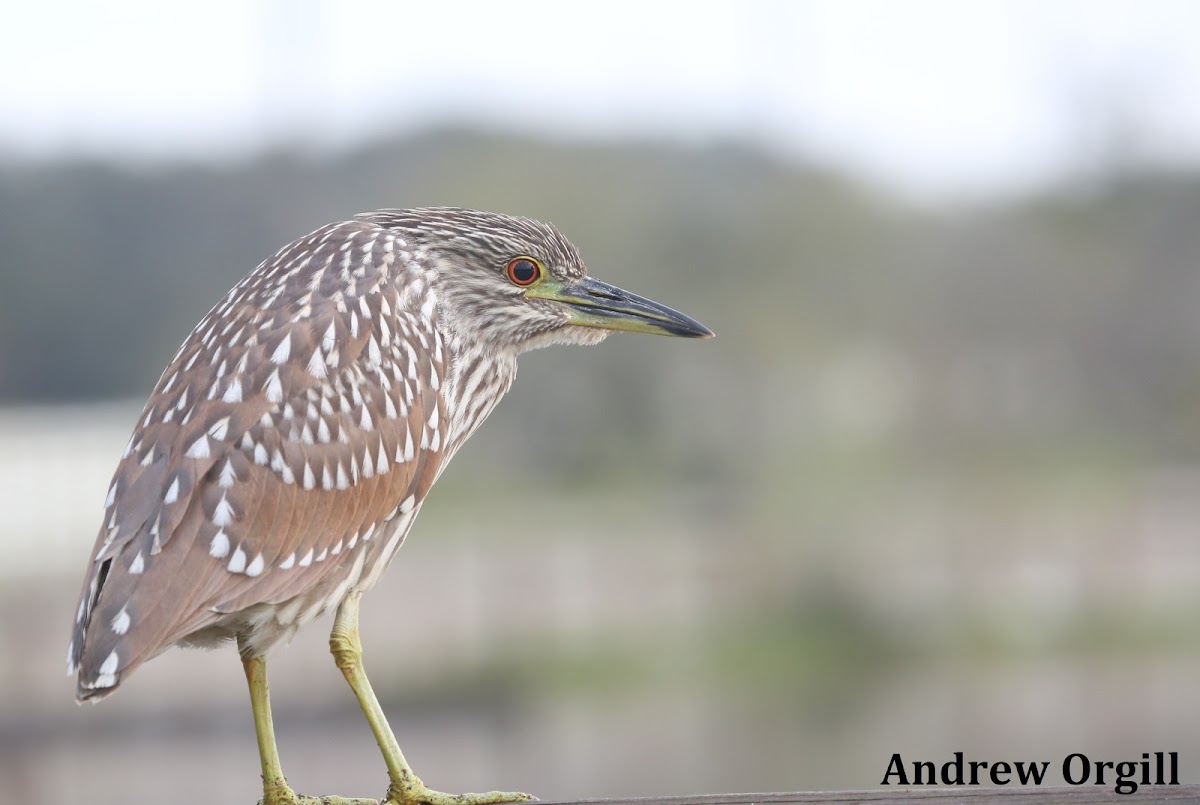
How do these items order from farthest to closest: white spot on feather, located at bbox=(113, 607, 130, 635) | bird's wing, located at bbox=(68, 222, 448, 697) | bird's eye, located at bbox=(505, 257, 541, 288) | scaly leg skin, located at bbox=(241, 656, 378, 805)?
bird's eye, located at bbox=(505, 257, 541, 288) < scaly leg skin, located at bbox=(241, 656, 378, 805) < bird's wing, located at bbox=(68, 222, 448, 697) < white spot on feather, located at bbox=(113, 607, 130, 635)

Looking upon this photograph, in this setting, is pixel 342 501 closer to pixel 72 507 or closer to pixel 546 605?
pixel 546 605

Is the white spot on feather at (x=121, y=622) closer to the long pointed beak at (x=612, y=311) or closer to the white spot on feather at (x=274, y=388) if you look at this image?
the white spot on feather at (x=274, y=388)

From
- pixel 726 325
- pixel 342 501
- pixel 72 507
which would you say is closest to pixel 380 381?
pixel 342 501

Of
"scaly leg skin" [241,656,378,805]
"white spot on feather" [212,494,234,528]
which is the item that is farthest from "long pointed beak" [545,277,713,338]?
"scaly leg skin" [241,656,378,805]

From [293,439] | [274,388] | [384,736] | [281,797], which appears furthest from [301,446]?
[281,797]

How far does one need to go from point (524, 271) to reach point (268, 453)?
4.45ft

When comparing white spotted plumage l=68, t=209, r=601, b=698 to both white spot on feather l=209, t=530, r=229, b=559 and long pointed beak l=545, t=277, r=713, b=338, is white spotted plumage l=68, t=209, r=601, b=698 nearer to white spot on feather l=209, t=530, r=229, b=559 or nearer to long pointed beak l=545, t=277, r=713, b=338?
white spot on feather l=209, t=530, r=229, b=559

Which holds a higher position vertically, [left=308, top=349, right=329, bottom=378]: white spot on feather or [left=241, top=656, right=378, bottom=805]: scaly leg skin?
[left=308, top=349, right=329, bottom=378]: white spot on feather

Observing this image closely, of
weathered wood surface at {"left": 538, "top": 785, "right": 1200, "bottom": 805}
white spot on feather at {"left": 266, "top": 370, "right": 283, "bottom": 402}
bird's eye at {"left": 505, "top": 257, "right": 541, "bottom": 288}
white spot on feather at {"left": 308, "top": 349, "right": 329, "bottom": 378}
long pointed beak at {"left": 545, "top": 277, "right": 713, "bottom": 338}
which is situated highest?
bird's eye at {"left": 505, "top": 257, "right": 541, "bottom": 288}

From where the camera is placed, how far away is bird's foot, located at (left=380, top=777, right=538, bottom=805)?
485cm

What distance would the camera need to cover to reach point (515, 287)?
5.46m

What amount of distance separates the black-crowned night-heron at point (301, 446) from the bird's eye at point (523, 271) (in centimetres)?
1

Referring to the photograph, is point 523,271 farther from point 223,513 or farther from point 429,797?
point 429,797

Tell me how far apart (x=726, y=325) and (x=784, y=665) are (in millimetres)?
12607
